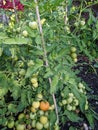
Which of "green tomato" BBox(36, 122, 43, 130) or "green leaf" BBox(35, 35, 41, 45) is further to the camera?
"green tomato" BBox(36, 122, 43, 130)

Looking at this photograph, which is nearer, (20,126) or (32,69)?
(32,69)

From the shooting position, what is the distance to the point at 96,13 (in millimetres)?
4289

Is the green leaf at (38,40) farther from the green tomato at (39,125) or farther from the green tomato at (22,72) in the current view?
the green tomato at (39,125)

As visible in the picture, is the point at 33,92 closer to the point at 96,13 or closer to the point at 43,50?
the point at 43,50

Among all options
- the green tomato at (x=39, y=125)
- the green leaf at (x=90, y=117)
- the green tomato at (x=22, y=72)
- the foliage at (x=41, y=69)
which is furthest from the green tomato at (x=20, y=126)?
the green leaf at (x=90, y=117)

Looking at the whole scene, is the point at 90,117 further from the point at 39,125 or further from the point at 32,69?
the point at 32,69

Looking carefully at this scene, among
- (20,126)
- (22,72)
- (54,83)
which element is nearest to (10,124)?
(20,126)

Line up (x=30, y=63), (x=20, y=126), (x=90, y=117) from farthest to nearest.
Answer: (x=90, y=117)
(x=20, y=126)
(x=30, y=63)

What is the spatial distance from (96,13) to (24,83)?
2.65 metres

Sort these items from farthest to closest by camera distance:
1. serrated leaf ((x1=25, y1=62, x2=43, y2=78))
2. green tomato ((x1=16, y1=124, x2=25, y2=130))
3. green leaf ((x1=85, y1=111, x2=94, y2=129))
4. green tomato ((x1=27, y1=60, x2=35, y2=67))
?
green leaf ((x1=85, y1=111, x2=94, y2=129)), green tomato ((x1=16, y1=124, x2=25, y2=130)), green tomato ((x1=27, y1=60, x2=35, y2=67)), serrated leaf ((x1=25, y1=62, x2=43, y2=78))

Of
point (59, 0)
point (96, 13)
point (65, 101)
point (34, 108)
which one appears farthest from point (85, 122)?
point (96, 13)

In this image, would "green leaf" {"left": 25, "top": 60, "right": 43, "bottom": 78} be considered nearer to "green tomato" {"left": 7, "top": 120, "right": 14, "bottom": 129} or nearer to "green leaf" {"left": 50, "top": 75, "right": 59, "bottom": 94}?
"green leaf" {"left": 50, "top": 75, "right": 59, "bottom": 94}

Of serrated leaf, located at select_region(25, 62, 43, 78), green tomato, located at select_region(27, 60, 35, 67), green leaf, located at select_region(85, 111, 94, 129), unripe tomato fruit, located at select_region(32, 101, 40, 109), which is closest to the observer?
serrated leaf, located at select_region(25, 62, 43, 78)

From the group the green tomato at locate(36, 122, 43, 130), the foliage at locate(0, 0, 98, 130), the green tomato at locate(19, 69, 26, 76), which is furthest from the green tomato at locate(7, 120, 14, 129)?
the green tomato at locate(19, 69, 26, 76)
